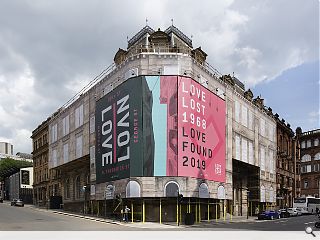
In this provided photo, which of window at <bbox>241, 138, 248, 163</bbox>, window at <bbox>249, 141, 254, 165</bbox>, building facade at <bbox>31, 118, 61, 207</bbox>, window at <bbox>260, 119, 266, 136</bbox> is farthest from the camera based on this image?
building facade at <bbox>31, 118, 61, 207</bbox>

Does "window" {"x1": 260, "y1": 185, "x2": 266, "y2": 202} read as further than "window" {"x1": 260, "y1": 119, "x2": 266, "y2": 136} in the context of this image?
No

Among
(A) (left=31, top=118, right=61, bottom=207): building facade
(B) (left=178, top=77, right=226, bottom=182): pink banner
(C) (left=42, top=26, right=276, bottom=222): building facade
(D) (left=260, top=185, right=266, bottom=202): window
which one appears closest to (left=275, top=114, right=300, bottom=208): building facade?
(D) (left=260, top=185, right=266, bottom=202): window

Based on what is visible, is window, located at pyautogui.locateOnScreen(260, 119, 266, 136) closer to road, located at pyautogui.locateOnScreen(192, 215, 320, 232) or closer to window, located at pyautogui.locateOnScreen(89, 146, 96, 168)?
road, located at pyautogui.locateOnScreen(192, 215, 320, 232)

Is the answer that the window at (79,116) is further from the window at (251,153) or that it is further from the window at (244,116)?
the window at (251,153)

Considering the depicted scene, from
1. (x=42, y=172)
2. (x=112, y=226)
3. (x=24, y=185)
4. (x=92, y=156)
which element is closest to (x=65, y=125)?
(x=92, y=156)

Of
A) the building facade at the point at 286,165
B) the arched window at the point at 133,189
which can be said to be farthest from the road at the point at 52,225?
the building facade at the point at 286,165

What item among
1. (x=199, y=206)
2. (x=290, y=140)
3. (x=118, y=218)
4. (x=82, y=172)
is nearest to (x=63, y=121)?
(x=82, y=172)

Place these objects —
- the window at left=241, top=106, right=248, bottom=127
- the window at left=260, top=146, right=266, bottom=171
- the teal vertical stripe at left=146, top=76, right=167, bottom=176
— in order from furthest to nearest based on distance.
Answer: the window at left=260, top=146, right=266, bottom=171, the window at left=241, top=106, right=248, bottom=127, the teal vertical stripe at left=146, top=76, right=167, bottom=176

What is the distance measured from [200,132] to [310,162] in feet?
227

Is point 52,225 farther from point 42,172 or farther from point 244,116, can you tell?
point 42,172

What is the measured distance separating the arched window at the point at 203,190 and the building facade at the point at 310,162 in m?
65.8

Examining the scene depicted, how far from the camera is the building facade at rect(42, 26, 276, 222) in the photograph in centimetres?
4197

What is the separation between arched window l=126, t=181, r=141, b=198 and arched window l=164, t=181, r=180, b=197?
2.90 meters

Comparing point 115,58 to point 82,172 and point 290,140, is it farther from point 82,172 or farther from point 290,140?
point 290,140
